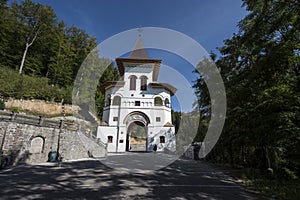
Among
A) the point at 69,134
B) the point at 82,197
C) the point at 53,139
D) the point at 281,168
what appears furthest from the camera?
the point at 69,134

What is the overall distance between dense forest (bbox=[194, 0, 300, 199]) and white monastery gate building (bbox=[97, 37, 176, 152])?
41.4 ft

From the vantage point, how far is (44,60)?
30234 mm

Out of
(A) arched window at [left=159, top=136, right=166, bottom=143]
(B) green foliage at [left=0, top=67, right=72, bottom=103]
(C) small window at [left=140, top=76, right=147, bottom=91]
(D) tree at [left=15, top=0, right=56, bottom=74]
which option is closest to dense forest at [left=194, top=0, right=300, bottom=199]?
(A) arched window at [left=159, top=136, right=166, bottom=143]

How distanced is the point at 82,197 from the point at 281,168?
7.28 metres

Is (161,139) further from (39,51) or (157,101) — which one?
(39,51)

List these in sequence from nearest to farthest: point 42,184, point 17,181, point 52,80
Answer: point 42,184 → point 17,181 → point 52,80

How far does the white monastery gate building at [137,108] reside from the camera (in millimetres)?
20141

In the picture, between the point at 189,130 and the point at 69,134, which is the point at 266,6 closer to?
the point at 69,134

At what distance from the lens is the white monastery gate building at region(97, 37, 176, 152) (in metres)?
20.1

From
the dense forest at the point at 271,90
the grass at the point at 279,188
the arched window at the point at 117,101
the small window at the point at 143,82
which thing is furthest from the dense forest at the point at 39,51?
the grass at the point at 279,188

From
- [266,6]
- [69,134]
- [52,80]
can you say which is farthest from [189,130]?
[52,80]

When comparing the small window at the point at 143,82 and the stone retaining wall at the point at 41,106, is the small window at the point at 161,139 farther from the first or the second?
the stone retaining wall at the point at 41,106

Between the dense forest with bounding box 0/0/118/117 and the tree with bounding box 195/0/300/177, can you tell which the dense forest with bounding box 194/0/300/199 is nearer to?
the tree with bounding box 195/0/300/177

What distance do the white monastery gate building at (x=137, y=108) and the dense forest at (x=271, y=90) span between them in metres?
12.6
